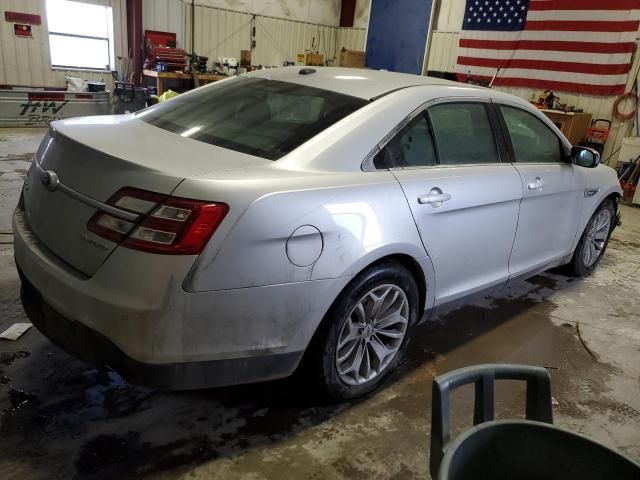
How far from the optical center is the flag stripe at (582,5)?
7.60 m

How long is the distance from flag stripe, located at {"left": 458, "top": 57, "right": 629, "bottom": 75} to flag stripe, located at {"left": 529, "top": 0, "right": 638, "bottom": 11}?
804 millimetres

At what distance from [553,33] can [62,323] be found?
888 cm

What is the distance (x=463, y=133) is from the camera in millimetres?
2705

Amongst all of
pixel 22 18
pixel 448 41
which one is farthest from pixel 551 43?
pixel 22 18

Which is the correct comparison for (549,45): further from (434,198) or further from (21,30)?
(21,30)

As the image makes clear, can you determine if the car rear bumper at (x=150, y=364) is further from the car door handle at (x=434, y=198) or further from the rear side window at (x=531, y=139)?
the rear side window at (x=531, y=139)

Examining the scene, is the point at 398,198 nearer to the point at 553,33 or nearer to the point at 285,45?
the point at 553,33

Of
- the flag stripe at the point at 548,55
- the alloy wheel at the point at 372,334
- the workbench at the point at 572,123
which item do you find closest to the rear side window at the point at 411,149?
the alloy wheel at the point at 372,334

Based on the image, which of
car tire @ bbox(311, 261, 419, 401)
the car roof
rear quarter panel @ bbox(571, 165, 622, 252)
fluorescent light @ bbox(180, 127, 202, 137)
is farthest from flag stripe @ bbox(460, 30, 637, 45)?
fluorescent light @ bbox(180, 127, 202, 137)

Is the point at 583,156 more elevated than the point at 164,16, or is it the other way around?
the point at 164,16

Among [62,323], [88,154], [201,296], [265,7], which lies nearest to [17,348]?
[62,323]

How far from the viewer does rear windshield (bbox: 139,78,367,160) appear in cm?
216

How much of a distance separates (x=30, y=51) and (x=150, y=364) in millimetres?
9614

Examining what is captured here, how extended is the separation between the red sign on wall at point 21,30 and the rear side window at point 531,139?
9.15 metres
